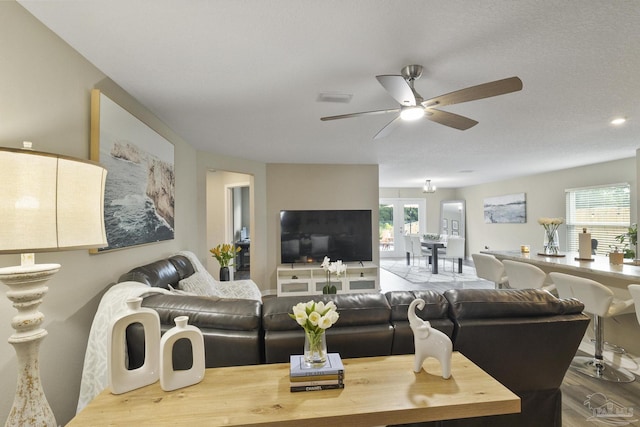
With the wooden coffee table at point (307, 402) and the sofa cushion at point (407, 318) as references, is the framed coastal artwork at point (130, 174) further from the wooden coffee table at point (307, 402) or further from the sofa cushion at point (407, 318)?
the sofa cushion at point (407, 318)

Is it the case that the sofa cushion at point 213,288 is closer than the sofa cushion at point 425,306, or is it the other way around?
the sofa cushion at point 425,306

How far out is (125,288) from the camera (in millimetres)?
1767

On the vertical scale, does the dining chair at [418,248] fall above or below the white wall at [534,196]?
below

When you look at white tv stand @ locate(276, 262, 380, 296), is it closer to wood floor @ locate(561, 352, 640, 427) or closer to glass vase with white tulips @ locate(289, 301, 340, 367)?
wood floor @ locate(561, 352, 640, 427)

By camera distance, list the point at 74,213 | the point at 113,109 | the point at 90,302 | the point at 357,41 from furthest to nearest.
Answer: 1. the point at 113,109
2. the point at 90,302
3. the point at 357,41
4. the point at 74,213

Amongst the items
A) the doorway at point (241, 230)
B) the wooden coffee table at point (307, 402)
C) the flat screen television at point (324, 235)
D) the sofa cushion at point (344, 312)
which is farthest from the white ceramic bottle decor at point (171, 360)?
the doorway at point (241, 230)

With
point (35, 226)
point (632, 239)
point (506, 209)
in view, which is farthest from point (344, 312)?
point (506, 209)

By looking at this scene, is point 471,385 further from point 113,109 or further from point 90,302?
point 113,109

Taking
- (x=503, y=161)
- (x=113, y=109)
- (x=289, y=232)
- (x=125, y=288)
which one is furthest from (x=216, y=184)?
(x=503, y=161)

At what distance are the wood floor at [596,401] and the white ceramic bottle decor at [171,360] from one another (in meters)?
2.39

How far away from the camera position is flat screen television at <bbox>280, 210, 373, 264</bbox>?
5.33m

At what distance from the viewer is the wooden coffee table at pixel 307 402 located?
938mm

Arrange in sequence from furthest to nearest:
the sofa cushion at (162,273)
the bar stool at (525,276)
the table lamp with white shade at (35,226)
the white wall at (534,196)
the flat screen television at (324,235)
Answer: the flat screen television at (324,235) → the white wall at (534,196) → the bar stool at (525,276) → the sofa cushion at (162,273) → the table lamp with white shade at (35,226)

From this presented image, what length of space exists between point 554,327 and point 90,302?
276 centimetres
